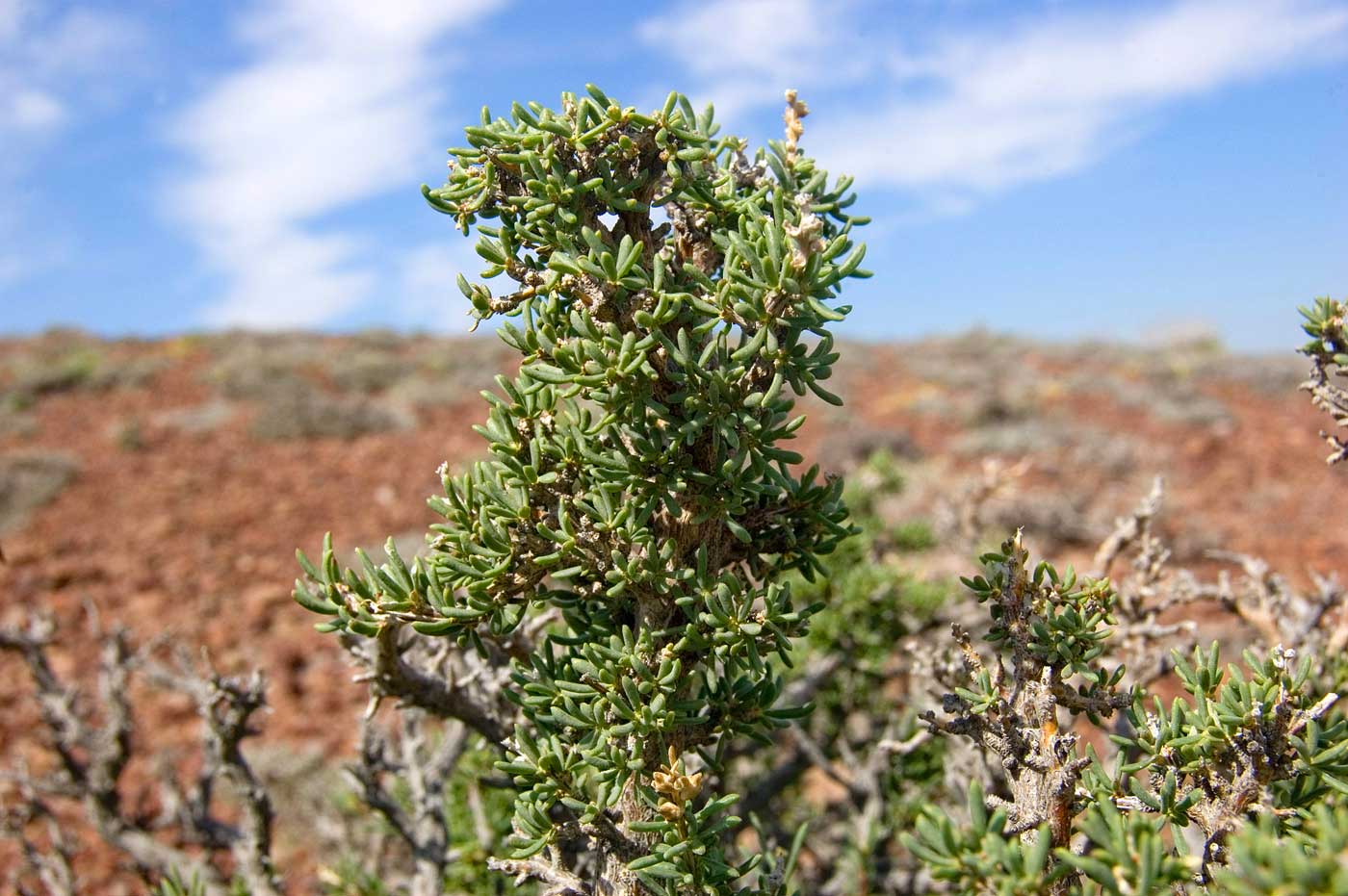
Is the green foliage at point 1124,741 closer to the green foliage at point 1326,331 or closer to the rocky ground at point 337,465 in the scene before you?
the green foliage at point 1326,331

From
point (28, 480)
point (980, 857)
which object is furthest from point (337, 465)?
point (980, 857)

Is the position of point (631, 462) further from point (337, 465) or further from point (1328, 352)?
point (337, 465)

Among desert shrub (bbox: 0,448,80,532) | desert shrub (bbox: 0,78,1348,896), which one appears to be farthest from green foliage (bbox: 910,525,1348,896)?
desert shrub (bbox: 0,448,80,532)

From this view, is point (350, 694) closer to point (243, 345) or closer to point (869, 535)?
point (869, 535)

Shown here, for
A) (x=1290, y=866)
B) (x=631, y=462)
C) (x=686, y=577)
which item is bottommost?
(x=1290, y=866)

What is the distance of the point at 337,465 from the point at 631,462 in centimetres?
1228

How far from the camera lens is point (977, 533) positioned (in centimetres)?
372

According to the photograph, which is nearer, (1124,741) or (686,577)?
(1124,741)

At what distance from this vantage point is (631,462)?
56.4 inches

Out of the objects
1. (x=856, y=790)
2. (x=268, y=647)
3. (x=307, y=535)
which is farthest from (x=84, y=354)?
(x=856, y=790)

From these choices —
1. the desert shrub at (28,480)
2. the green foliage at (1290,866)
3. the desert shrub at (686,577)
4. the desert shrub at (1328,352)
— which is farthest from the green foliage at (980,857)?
the desert shrub at (28,480)

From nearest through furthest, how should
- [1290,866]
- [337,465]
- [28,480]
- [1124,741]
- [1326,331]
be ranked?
[1290,866] < [1124,741] < [1326,331] < [28,480] < [337,465]

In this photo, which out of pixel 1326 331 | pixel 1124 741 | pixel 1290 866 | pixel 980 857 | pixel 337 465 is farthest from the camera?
pixel 337 465

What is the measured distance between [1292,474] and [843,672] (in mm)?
10480
